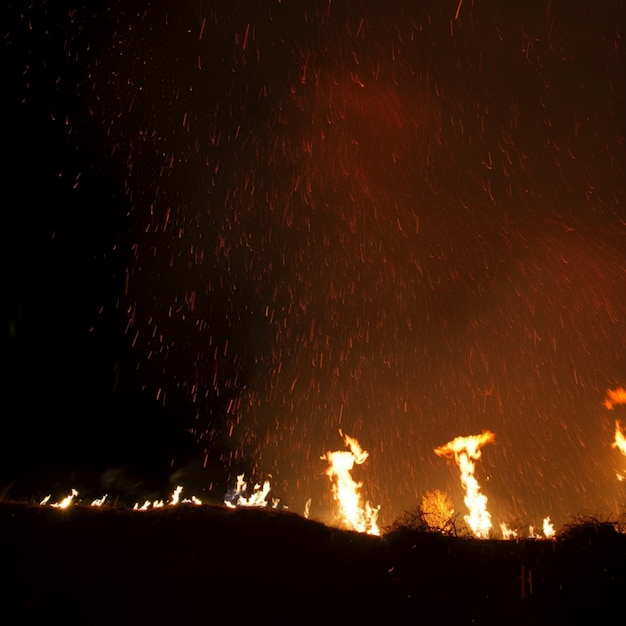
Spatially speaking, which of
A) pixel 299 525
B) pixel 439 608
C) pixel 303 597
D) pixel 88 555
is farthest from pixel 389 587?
pixel 88 555

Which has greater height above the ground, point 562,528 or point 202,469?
point 202,469

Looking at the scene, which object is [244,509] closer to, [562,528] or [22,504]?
[22,504]

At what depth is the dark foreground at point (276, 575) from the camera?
11.1m

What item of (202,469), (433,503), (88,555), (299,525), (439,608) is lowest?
(439,608)

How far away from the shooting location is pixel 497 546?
43.4 ft

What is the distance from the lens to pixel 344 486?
2777 cm

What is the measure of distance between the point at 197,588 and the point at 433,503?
27.4 meters

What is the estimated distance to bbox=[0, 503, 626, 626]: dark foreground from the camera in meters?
11.1

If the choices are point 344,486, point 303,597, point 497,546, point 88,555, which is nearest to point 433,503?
point 344,486

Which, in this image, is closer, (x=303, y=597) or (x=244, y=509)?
(x=303, y=597)

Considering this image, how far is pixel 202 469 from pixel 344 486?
94.7ft

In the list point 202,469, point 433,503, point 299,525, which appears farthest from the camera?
point 202,469

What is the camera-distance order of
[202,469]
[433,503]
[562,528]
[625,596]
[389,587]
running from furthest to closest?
[202,469] → [433,503] → [562,528] → [389,587] → [625,596]

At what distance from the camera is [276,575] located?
40.5 ft
